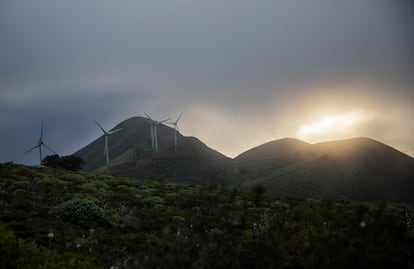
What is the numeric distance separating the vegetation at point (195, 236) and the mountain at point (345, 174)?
57.7 m

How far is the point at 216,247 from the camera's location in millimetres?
10516

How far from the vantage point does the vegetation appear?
8.28 meters

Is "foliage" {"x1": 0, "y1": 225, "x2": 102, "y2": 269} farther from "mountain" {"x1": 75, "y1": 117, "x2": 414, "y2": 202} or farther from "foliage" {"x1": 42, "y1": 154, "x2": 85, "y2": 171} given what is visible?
"foliage" {"x1": 42, "y1": 154, "x2": 85, "y2": 171}

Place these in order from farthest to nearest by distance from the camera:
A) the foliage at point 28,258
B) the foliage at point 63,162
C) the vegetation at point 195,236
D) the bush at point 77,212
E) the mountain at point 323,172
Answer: the mountain at point 323,172
the foliage at point 63,162
the bush at point 77,212
the foliage at point 28,258
the vegetation at point 195,236

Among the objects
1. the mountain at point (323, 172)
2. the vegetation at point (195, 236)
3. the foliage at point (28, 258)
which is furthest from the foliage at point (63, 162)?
the foliage at point (28, 258)

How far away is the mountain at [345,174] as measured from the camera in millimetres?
90062

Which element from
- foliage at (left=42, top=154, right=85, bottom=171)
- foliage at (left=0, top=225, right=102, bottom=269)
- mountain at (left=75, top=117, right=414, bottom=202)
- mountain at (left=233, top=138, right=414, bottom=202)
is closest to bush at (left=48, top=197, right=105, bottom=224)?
foliage at (left=0, top=225, right=102, bottom=269)

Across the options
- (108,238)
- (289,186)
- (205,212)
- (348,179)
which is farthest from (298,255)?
(348,179)

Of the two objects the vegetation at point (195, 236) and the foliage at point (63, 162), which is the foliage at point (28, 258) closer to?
the vegetation at point (195, 236)

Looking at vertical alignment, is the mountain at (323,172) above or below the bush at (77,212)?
above

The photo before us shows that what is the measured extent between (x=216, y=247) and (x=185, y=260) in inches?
64.5

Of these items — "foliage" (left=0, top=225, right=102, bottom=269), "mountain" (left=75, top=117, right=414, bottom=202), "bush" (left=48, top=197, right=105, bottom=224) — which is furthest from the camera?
"mountain" (left=75, top=117, right=414, bottom=202)

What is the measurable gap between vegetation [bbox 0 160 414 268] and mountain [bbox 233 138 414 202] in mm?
57654

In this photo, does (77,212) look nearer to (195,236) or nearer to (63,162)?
(195,236)
